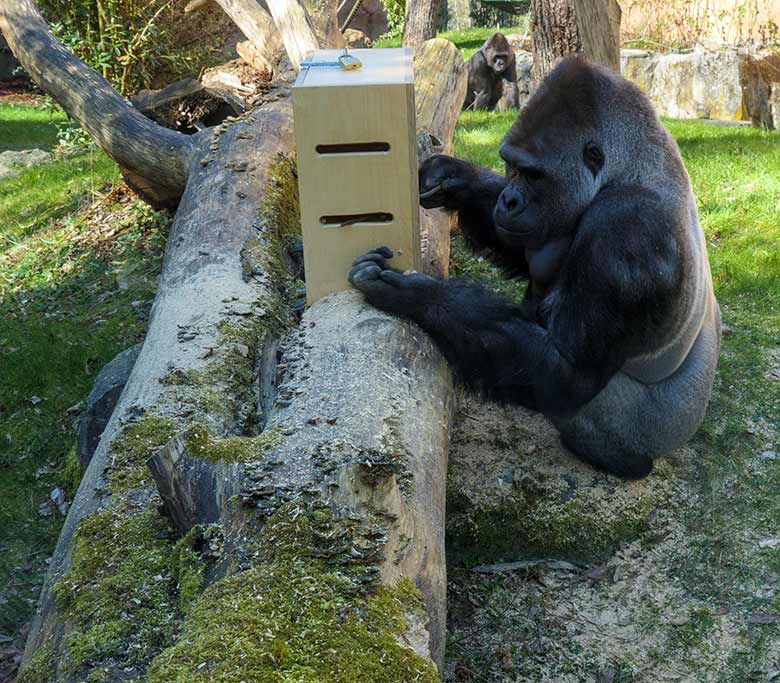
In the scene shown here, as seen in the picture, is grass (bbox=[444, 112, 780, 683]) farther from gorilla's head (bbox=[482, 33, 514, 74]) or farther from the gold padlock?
gorilla's head (bbox=[482, 33, 514, 74])

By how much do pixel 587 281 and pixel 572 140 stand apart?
1.78ft

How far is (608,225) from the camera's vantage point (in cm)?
295

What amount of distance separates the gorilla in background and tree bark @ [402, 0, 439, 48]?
61.6 inches

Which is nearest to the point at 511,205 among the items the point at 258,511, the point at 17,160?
the point at 258,511

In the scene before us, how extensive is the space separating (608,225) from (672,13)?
11.2m

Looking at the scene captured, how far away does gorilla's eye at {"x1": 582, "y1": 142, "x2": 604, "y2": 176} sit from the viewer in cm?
315

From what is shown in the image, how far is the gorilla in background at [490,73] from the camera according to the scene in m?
11.1

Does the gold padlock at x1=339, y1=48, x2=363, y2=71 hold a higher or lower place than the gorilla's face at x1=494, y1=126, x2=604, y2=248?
higher

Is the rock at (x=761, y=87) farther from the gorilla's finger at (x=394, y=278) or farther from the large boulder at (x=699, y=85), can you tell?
the gorilla's finger at (x=394, y=278)

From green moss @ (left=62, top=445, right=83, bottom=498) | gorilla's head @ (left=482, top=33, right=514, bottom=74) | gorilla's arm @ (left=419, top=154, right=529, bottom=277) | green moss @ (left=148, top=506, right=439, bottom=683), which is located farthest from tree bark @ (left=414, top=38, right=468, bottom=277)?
gorilla's head @ (left=482, top=33, right=514, bottom=74)

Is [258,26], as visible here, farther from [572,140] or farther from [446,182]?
[572,140]

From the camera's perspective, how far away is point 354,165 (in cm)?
321

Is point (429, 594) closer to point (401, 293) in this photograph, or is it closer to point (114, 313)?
point (401, 293)

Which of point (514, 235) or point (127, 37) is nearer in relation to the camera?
point (514, 235)
